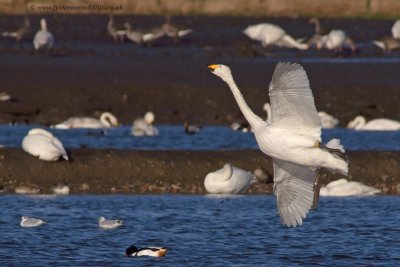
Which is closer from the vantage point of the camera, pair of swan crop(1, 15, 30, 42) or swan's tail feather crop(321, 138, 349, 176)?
swan's tail feather crop(321, 138, 349, 176)

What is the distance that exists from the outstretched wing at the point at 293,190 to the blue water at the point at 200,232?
1.48 metres

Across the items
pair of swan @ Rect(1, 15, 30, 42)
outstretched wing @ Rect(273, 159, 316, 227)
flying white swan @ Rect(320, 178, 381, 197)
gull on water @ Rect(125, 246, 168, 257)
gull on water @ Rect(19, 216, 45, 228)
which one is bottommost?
gull on water @ Rect(125, 246, 168, 257)

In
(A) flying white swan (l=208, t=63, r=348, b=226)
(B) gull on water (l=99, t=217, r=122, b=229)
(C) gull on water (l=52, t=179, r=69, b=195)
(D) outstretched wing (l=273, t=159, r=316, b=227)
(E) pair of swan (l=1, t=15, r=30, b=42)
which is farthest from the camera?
(E) pair of swan (l=1, t=15, r=30, b=42)

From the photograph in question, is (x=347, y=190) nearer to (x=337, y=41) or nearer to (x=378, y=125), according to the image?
(x=378, y=125)

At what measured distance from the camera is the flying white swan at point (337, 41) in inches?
1539

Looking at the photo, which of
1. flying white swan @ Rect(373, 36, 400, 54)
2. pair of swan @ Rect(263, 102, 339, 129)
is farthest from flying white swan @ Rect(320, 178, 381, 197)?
flying white swan @ Rect(373, 36, 400, 54)

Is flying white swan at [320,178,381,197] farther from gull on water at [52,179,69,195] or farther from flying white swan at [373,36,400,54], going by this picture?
flying white swan at [373,36,400,54]

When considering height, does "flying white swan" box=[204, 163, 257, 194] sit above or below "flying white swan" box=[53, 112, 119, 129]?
below

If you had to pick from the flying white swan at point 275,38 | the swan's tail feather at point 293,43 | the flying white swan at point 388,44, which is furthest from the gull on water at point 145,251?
the swan's tail feather at point 293,43

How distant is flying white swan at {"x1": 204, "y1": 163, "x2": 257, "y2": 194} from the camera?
61.5 feet

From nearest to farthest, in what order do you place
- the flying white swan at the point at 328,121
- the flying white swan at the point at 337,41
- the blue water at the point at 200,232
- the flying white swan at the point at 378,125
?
the blue water at the point at 200,232
the flying white swan at the point at 378,125
the flying white swan at the point at 328,121
the flying white swan at the point at 337,41

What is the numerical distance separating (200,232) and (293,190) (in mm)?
3152

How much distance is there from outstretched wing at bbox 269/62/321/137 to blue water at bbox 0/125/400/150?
1020cm

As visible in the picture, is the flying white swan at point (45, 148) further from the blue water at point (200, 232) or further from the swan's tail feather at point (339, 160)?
the swan's tail feather at point (339, 160)
